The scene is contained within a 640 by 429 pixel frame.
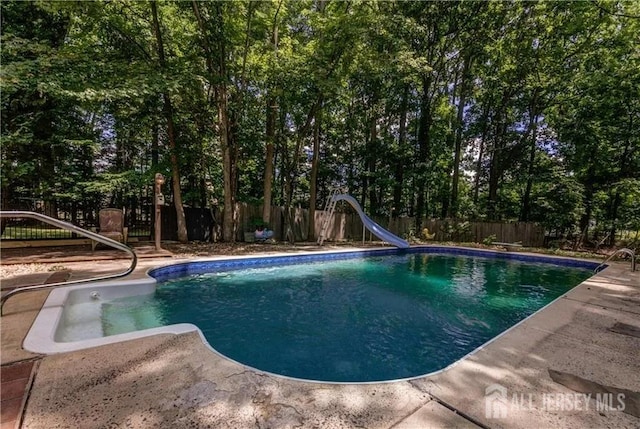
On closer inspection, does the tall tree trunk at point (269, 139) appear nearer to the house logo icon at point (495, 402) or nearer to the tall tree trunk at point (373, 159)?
the tall tree trunk at point (373, 159)

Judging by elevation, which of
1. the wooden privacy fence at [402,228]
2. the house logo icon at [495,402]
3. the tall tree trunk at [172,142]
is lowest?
the house logo icon at [495,402]

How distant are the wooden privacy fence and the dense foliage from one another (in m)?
0.65

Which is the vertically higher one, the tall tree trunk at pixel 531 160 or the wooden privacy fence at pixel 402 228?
the tall tree trunk at pixel 531 160

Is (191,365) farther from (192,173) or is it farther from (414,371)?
(192,173)

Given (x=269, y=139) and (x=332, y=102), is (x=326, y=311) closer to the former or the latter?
(x=269, y=139)

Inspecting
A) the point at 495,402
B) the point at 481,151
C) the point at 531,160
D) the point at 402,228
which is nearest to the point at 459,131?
the point at 481,151

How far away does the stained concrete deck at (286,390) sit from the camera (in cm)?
166

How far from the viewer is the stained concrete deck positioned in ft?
5.46

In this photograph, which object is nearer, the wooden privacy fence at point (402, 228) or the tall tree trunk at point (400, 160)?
the wooden privacy fence at point (402, 228)

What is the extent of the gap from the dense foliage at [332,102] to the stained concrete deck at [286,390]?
6307 mm

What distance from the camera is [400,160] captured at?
14.3 metres

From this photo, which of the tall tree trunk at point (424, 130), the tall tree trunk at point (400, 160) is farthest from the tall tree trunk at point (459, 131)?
the tall tree trunk at point (400, 160)

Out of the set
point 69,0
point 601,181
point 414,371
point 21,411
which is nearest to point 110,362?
point 21,411

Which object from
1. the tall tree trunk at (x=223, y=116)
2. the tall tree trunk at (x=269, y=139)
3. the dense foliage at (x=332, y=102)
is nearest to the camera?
the dense foliage at (x=332, y=102)
